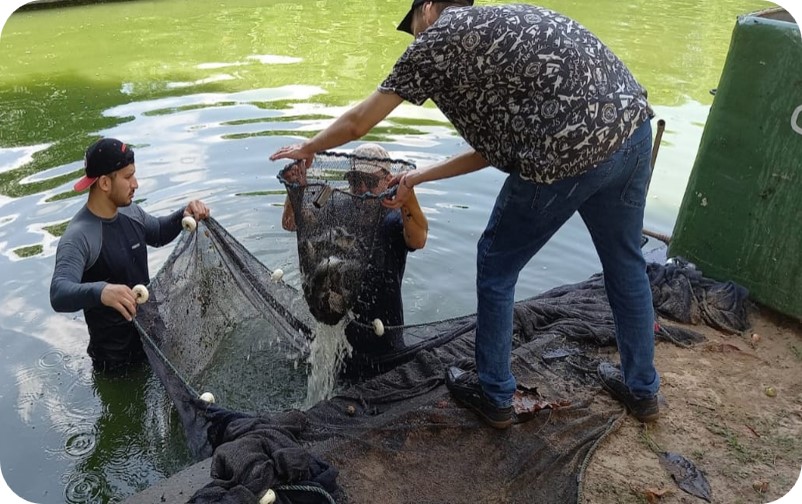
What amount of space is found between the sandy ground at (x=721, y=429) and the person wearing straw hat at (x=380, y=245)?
117cm

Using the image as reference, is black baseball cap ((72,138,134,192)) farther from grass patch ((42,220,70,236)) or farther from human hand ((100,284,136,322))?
grass patch ((42,220,70,236))

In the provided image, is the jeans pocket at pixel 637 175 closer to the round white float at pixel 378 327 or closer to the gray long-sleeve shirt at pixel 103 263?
the round white float at pixel 378 327

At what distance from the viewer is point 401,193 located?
2.85 meters

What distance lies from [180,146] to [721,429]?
5397mm

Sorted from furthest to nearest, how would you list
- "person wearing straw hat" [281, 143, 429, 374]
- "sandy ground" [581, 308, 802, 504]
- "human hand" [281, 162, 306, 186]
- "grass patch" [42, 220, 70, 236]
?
"grass patch" [42, 220, 70, 236] < "person wearing straw hat" [281, 143, 429, 374] < "human hand" [281, 162, 306, 186] < "sandy ground" [581, 308, 802, 504]

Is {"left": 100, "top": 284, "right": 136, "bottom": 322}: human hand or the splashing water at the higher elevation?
{"left": 100, "top": 284, "right": 136, "bottom": 322}: human hand

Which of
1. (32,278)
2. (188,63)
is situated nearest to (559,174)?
(32,278)

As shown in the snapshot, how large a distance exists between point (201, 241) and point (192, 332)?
0.46 meters

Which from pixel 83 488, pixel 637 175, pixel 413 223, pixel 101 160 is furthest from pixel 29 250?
pixel 637 175

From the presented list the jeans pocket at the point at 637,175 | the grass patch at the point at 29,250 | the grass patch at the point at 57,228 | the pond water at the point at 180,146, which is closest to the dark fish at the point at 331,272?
the pond water at the point at 180,146

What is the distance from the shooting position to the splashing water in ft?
10.9

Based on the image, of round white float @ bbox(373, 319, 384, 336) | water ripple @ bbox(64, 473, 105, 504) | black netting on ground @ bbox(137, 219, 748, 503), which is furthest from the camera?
round white float @ bbox(373, 319, 384, 336)

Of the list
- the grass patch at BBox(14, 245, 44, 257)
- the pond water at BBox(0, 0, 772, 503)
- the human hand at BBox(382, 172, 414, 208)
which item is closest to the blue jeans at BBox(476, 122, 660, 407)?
the human hand at BBox(382, 172, 414, 208)

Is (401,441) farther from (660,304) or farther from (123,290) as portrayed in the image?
(660,304)
